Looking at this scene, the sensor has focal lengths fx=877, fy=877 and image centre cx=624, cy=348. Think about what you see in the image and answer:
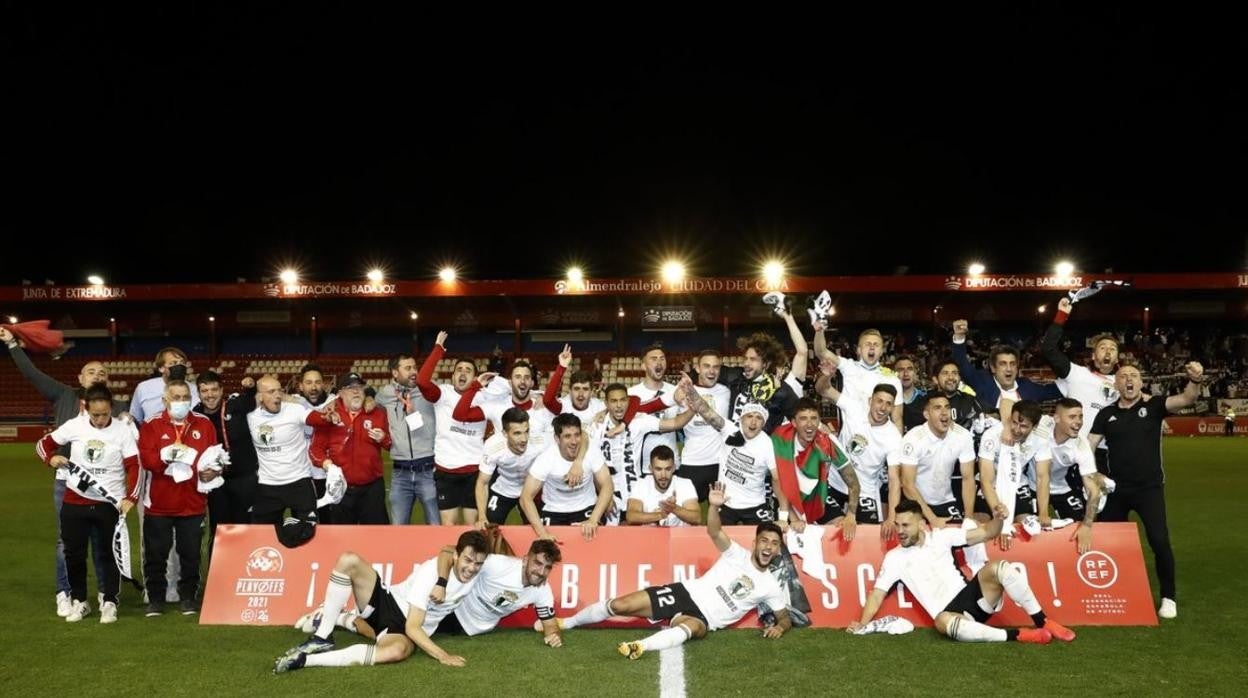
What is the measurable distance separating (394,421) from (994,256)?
149ft

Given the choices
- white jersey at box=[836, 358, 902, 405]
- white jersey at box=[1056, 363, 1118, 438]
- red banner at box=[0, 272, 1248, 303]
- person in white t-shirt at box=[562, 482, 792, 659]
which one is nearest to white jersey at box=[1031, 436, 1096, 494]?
white jersey at box=[1056, 363, 1118, 438]

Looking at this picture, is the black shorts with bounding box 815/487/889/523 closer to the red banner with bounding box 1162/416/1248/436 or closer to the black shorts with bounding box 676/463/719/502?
the black shorts with bounding box 676/463/719/502

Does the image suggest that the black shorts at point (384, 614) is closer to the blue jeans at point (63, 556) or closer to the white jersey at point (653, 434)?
the blue jeans at point (63, 556)

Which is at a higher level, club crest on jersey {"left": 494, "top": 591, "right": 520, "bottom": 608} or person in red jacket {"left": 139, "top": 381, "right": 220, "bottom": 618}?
person in red jacket {"left": 139, "top": 381, "right": 220, "bottom": 618}

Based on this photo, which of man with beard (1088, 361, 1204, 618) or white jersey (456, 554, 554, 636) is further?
man with beard (1088, 361, 1204, 618)

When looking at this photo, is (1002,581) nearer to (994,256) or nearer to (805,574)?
(805,574)

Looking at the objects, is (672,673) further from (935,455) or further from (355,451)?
(355,451)

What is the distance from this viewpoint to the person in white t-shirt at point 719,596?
668cm

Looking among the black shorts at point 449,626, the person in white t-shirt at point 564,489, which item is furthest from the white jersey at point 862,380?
the black shorts at point 449,626

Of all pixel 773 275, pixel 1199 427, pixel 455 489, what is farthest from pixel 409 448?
pixel 1199 427

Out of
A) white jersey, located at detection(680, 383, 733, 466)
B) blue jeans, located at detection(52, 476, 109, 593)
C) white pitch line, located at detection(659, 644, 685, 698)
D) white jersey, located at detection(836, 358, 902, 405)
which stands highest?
white jersey, located at detection(836, 358, 902, 405)

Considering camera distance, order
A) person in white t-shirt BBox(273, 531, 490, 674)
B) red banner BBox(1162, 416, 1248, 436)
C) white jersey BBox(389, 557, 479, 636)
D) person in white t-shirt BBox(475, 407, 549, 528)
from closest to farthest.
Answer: person in white t-shirt BBox(273, 531, 490, 674), white jersey BBox(389, 557, 479, 636), person in white t-shirt BBox(475, 407, 549, 528), red banner BBox(1162, 416, 1248, 436)

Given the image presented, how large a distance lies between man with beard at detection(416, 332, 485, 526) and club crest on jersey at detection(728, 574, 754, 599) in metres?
3.00

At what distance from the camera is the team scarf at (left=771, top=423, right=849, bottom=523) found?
7.81 m
